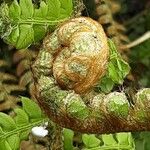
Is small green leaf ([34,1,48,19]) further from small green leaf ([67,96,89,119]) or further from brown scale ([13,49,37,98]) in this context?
brown scale ([13,49,37,98])

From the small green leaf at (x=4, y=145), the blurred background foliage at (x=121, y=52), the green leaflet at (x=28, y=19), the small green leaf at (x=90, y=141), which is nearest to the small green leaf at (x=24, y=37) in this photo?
the green leaflet at (x=28, y=19)

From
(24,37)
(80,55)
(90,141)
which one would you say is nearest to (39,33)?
(24,37)

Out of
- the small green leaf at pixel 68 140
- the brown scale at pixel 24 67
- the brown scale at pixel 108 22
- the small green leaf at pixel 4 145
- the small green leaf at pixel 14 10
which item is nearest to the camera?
the small green leaf at pixel 14 10

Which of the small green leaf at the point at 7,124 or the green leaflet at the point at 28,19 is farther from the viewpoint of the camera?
the small green leaf at the point at 7,124

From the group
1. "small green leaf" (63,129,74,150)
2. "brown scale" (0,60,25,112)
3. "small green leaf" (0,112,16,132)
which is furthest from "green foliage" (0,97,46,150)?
"brown scale" (0,60,25,112)

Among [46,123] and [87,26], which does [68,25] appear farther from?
[46,123]

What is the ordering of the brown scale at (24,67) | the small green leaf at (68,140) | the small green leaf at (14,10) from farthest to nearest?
1. the brown scale at (24,67)
2. the small green leaf at (68,140)
3. the small green leaf at (14,10)

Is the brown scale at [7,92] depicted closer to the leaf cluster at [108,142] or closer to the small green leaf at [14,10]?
the leaf cluster at [108,142]
